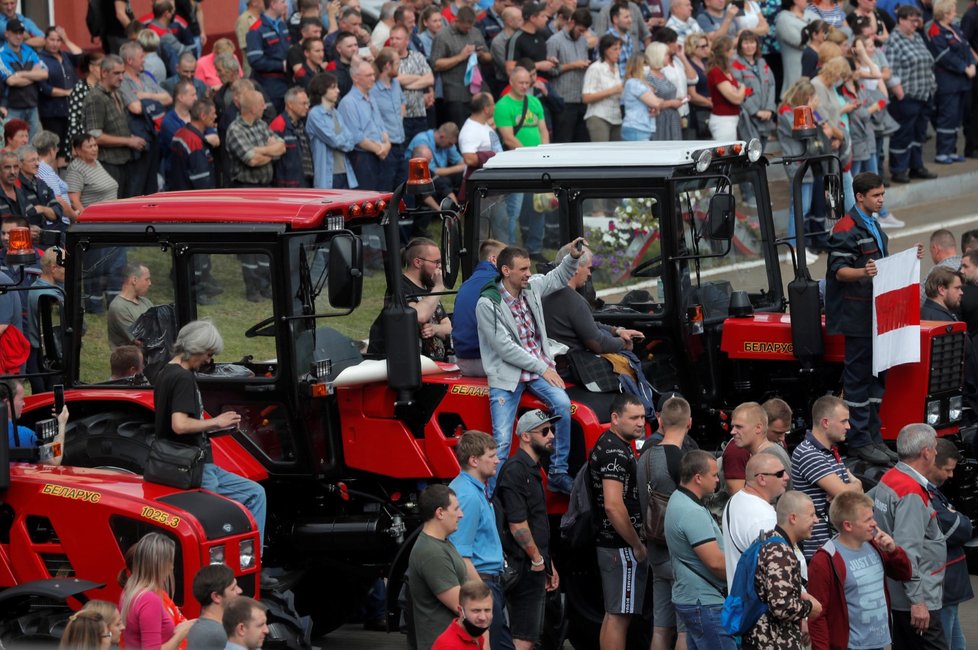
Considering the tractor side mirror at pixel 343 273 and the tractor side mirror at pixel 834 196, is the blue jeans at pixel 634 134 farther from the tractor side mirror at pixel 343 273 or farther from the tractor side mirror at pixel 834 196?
the tractor side mirror at pixel 343 273

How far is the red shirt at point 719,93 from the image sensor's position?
62.3ft

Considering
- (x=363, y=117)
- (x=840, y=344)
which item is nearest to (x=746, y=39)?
(x=363, y=117)

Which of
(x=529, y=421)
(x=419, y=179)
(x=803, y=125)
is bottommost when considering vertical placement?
(x=529, y=421)

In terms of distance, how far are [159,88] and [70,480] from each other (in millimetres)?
8423

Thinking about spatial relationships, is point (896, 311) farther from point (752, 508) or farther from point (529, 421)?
point (752, 508)

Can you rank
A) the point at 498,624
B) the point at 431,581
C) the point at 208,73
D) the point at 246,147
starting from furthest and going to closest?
the point at 208,73 → the point at 246,147 → the point at 498,624 → the point at 431,581

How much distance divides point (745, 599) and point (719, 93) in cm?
1219

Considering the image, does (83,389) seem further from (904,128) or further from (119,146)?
(904,128)

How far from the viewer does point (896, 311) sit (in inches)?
411

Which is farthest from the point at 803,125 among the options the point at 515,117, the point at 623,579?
the point at 515,117

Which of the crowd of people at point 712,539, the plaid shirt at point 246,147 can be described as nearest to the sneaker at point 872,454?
the crowd of people at point 712,539

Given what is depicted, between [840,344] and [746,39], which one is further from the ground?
[746,39]

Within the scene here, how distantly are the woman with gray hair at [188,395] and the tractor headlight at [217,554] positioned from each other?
448 mm

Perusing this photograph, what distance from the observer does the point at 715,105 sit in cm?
1931
